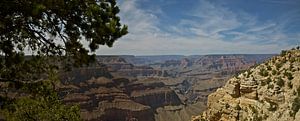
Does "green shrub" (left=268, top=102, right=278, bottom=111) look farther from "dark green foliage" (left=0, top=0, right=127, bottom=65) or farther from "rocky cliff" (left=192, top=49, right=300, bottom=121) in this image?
"dark green foliage" (left=0, top=0, right=127, bottom=65)

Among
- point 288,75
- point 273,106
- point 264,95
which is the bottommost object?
point 273,106

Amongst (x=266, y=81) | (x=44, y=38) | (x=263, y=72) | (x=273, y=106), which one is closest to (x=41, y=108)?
(x=44, y=38)

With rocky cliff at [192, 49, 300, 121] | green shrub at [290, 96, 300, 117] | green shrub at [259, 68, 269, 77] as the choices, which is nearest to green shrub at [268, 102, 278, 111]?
rocky cliff at [192, 49, 300, 121]

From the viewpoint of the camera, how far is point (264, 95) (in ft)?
72.5

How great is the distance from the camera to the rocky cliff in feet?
66.3

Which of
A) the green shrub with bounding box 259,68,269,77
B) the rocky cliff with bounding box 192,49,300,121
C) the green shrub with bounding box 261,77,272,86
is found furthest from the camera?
the green shrub with bounding box 259,68,269,77

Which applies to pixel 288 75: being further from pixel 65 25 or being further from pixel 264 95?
pixel 65 25

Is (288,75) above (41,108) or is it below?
above

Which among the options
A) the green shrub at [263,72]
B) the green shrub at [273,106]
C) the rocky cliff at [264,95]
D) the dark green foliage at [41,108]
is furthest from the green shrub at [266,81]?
the dark green foliage at [41,108]

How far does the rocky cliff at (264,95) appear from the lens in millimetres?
20203

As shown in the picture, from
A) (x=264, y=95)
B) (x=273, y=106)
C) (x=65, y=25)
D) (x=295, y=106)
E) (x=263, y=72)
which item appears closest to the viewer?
(x=65, y=25)

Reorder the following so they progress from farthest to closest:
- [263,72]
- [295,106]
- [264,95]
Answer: [263,72]
[264,95]
[295,106]

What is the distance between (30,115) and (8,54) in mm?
3547

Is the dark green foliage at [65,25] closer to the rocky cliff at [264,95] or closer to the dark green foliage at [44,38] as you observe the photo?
the dark green foliage at [44,38]
